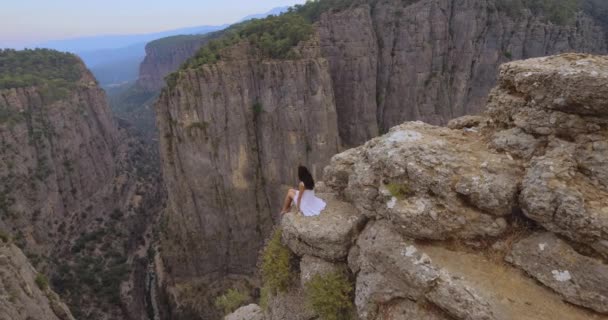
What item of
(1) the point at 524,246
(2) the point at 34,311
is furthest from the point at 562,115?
(2) the point at 34,311

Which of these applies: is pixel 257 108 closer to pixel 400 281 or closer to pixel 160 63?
pixel 400 281

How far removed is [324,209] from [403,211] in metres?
2.68

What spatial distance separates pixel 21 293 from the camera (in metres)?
17.9

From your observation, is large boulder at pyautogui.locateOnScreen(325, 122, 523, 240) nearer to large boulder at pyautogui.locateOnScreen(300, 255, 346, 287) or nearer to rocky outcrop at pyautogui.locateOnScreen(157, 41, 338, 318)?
large boulder at pyautogui.locateOnScreen(300, 255, 346, 287)

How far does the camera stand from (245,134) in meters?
38.6

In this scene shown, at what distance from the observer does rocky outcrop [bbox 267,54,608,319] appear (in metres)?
6.30

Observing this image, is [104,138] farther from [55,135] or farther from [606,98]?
[606,98]

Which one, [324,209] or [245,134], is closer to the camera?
[324,209]

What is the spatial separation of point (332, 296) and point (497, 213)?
3803mm

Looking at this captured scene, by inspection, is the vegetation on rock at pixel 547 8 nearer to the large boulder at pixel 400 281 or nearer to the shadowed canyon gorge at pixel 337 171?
the shadowed canyon gorge at pixel 337 171

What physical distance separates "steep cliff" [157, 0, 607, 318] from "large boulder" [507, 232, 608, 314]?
32404 mm

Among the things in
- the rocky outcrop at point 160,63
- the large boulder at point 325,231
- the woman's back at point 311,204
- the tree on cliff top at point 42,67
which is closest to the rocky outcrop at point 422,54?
the woman's back at point 311,204

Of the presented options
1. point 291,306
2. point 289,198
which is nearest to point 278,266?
point 291,306

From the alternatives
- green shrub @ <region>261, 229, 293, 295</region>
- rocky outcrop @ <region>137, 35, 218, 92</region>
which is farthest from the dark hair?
rocky outcrop @ <region>137, 35, 218, 92</region>
